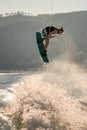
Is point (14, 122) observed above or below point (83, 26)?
above

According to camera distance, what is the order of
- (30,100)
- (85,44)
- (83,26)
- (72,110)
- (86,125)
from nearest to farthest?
(86,125)
(72,110)
(30,100)
(85,44)
(83,26)

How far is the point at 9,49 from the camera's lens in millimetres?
173500

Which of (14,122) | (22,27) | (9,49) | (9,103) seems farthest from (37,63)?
(14,122)

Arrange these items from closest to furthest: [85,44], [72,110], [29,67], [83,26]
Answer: [72,110]
[29,67]
[85,44]
[83,26]

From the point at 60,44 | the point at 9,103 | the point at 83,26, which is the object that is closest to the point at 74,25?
the point at 83,26

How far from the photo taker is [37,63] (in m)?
156

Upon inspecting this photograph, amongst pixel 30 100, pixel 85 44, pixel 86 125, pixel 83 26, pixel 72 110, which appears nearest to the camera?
pixel 86 125

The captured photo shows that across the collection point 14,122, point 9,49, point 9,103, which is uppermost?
point 14,122

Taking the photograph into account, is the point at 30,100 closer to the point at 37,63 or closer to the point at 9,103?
the point at 9,103

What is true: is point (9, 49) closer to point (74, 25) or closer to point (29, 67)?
point (29, 67)

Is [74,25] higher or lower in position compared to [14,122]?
lower

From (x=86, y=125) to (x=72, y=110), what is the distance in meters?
6.47

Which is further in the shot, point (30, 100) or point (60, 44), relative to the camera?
point (60, 44)

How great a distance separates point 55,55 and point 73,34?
22713 millimetres
